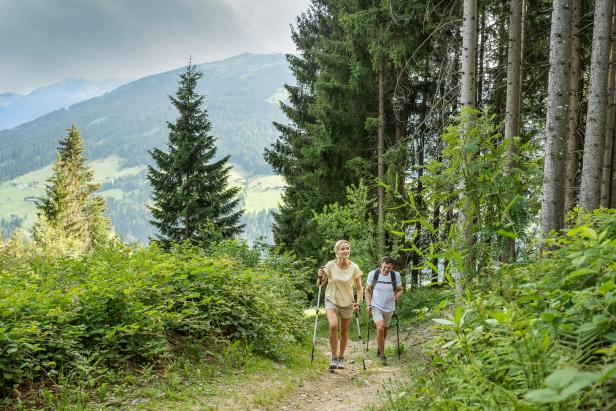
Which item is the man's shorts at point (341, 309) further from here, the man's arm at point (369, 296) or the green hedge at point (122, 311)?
the man's arm at point (369, 296)

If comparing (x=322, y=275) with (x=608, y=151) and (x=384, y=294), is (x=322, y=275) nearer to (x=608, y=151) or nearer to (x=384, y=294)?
(x=384, y=294)

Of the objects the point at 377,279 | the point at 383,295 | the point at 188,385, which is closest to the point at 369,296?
the point at 383,295

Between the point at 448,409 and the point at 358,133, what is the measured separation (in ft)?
56.8

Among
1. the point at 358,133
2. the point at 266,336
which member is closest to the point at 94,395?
the point at 266,336

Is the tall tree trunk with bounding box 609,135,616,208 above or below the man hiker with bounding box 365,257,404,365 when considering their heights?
above

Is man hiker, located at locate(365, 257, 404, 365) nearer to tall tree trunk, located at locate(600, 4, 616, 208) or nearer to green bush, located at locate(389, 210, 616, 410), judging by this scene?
tall tree trunk, located at locate(600, 4, 616, 208)

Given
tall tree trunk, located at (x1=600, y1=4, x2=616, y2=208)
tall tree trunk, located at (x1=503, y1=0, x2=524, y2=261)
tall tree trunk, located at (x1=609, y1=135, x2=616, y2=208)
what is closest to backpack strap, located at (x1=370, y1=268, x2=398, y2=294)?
tall tree trunk, located at (x1=503, y1=0, x2=524, y2=261)

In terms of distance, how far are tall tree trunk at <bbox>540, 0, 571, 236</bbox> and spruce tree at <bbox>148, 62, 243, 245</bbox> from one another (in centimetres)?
2364

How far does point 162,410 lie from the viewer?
5.25m

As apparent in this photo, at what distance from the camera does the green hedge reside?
17.6ft

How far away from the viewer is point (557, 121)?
7.36 meters

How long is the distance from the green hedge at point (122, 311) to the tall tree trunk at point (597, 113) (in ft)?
19.7

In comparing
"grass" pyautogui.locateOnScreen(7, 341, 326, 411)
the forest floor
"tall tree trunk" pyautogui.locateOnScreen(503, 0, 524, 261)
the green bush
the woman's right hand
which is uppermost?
"tall tree trunk" pyautogui.locateOnScreen(503, 0, 524, 261)

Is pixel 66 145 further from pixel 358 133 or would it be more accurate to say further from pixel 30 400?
pixel 30 400
